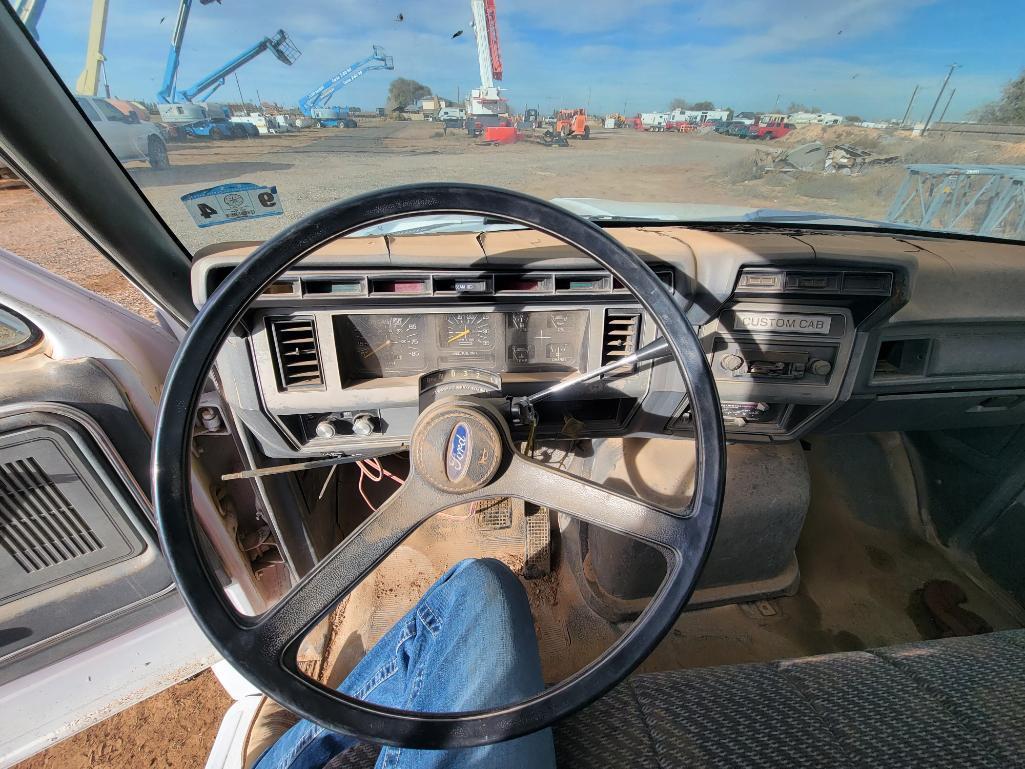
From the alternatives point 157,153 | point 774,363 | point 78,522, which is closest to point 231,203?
point 157,153

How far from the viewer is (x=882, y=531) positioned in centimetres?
260

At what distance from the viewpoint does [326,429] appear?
60.6 inches

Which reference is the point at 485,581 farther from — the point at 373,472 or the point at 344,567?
the point at 373,472

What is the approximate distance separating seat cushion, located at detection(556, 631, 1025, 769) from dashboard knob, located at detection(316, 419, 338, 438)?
1.01m

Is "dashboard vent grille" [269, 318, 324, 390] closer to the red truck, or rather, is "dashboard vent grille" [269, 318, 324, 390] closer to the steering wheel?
the steering wheel

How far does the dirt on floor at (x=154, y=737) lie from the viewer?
1.82 metres

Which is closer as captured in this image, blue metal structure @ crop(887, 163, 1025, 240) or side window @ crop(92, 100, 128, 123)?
side window @ crop(92, 100, 128, 123)

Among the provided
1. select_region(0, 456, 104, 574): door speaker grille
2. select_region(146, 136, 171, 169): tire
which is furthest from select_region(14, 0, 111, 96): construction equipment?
select_region(0, 456, 104, 574): door speaker grille

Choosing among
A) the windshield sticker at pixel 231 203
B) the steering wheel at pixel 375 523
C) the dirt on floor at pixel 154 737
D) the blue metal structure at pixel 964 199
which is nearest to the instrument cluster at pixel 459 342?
the windshield sticker at pixel 231 203

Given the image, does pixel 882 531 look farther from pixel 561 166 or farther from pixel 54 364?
pixel 54 364

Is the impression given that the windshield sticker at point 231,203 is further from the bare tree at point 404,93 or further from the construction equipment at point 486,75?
the construction equipment at point 486,75

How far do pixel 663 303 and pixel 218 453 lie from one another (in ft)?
4.91

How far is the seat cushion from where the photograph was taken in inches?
36.2

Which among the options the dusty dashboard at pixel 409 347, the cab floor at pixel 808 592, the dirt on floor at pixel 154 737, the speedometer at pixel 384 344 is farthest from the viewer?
the cab floor at pixel 808 592
